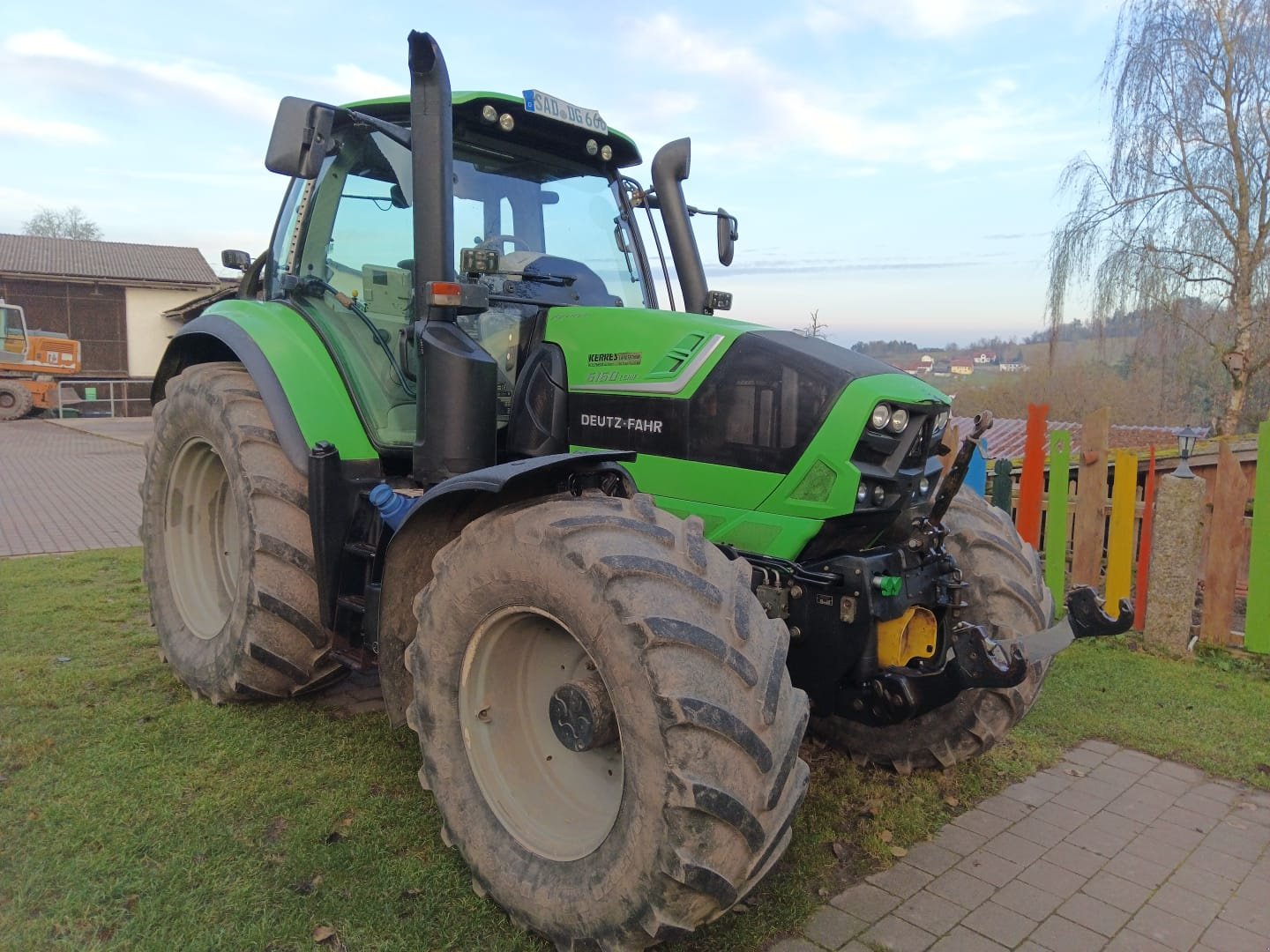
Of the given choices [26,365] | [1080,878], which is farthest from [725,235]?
[26,365]

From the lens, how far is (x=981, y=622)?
3576 millimetres

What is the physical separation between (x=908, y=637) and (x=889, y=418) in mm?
835

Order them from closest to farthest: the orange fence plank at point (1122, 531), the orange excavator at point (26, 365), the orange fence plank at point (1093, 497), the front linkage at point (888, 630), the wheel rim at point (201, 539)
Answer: the front linkage at point (888, 630) < the wheel rim at point (201, 539) < the orange fence plank at point (1122, 531) < the orange fence plank at point (1093, 497) < the orange excavator at point (26, 365)

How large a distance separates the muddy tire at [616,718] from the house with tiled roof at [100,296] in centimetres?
3575

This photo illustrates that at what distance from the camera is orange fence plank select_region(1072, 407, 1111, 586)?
6.55m

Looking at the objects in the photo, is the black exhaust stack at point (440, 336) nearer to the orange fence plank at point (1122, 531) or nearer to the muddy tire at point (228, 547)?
the muddy tire at point (228, 547)

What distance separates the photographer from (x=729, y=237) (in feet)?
15.2

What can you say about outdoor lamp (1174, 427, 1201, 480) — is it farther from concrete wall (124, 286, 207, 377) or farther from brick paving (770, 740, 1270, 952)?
concrete wall (124, 286, 207, 377)

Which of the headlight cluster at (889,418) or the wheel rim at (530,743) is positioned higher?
the headlight cluster at (889,418)

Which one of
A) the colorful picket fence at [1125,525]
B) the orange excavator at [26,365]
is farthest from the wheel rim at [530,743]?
the orange excavator at [26,365]

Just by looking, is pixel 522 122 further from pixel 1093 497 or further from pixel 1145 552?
pixel 1145 552

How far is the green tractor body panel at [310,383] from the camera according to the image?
383 cm

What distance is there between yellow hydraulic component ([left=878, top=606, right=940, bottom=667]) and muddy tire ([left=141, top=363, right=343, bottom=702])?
89.0 inches

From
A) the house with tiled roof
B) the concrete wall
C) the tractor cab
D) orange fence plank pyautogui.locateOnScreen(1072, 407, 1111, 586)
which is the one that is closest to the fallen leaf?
the tractor cab
